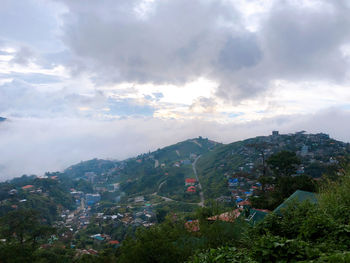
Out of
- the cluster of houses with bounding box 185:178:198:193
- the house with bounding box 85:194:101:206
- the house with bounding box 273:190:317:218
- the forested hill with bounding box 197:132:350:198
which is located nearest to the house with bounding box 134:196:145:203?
the cluster of houses with bounding box 185:178:198:193

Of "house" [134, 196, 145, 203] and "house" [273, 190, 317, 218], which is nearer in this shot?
"house" [273, 190, 317, 218]

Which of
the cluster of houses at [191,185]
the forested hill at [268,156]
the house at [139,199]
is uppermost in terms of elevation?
the forested hill at [268,156]

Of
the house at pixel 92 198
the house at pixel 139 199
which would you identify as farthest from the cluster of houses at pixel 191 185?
the house at pixel 92 198

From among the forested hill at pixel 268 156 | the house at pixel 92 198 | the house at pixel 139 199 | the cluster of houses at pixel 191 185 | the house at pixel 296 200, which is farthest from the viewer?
the house at pixel 92 198

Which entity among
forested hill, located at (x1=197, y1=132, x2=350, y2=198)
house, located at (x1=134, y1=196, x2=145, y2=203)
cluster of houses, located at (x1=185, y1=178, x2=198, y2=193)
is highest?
forested hill, located at (x1=197, y1=132, x2=350, y2=198)

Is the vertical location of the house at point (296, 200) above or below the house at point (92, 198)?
above

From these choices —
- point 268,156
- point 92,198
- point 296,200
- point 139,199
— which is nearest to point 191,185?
point 139,199

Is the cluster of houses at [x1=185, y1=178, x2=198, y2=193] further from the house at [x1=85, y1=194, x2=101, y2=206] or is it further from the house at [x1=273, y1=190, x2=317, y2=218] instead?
the house at [x1=273, y1=190, x2=317, y2=218]

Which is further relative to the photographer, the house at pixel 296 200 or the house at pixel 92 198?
the house at pixel 92 198

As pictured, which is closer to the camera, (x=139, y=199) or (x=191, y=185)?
(x=191, y=185)

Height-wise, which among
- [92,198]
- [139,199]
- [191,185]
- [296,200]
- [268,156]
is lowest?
[92,198]

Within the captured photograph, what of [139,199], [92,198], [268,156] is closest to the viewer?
[268,156]

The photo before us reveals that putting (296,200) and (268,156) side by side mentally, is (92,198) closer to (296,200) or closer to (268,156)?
(268,156)

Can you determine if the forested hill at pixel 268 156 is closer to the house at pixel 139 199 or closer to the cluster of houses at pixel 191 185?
the cluster of houses at pixel 191 185
